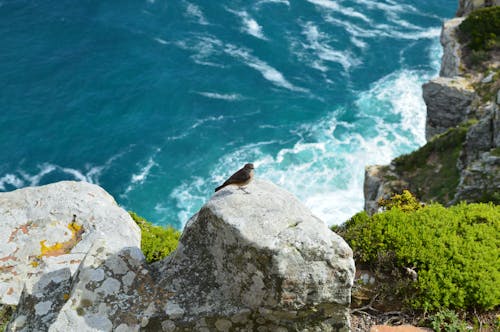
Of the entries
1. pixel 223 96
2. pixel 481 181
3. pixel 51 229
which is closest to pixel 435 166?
pixel 481 181

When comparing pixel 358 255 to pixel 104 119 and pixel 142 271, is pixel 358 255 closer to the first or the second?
pixel 142 271

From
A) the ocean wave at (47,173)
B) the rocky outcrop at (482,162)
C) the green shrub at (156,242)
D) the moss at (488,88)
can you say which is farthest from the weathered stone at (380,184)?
the ocean wave at (47,173)

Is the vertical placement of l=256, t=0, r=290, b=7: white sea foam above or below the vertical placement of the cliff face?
below

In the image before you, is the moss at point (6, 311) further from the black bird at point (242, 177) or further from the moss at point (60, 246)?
the black bird at point (242, 177)

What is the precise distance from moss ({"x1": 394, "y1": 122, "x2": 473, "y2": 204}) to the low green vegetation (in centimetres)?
1695

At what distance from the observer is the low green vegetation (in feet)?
43.2

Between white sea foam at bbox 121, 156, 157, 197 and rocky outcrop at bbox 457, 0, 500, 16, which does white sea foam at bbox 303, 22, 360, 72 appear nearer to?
rocky outcrop at bbox 457, 0, 500, 16

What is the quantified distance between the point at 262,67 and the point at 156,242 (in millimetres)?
47196

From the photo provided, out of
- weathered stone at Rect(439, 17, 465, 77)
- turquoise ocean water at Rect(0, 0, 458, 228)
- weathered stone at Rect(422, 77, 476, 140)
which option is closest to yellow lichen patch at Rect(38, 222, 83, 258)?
turquoise ocean water at Rect(0, 0, 458, 228)

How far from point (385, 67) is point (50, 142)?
41.4 metres

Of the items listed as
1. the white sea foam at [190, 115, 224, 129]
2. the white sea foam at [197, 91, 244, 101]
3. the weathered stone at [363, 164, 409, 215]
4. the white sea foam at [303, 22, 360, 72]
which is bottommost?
the white sea foam at [190, 115, 224, 129]

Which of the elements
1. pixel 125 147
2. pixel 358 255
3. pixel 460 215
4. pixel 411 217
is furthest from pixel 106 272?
pixel 125 147

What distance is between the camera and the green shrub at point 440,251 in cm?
1318

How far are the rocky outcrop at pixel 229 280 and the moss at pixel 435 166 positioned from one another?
2198 cm
